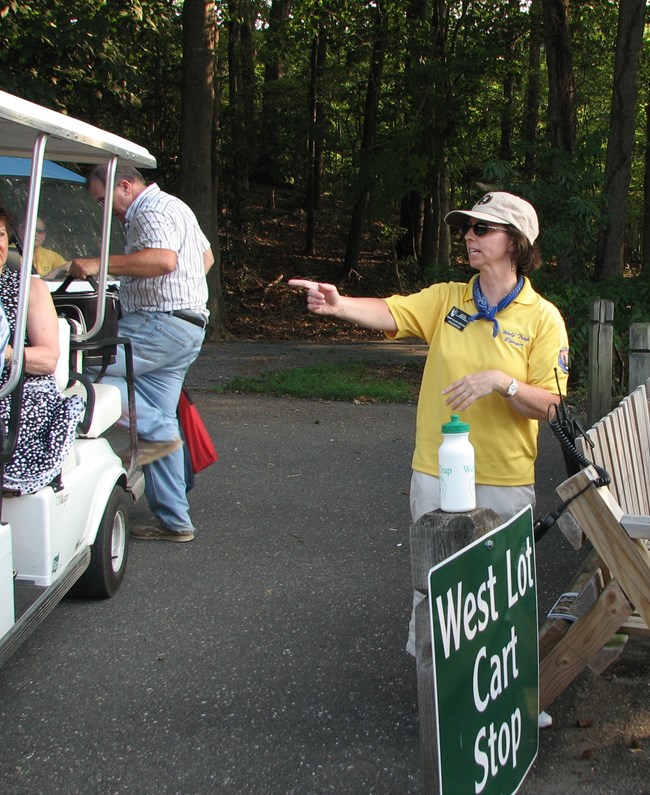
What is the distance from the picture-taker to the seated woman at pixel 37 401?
12.4ft

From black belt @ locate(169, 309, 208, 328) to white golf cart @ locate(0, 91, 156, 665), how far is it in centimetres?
37

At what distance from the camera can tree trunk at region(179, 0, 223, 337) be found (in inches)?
541

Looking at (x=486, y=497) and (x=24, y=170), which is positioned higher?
(x=24, y=170)

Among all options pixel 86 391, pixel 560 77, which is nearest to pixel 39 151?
pixel 86 391

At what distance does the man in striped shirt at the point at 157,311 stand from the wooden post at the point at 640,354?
102 inches

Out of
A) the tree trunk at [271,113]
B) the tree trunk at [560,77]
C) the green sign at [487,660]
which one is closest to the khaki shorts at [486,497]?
the green sign at [487,660]

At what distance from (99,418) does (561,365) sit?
2325 millimetres

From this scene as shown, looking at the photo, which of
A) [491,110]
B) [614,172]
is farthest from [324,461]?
[491,110]

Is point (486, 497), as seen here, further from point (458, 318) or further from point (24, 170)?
point (24, 170)

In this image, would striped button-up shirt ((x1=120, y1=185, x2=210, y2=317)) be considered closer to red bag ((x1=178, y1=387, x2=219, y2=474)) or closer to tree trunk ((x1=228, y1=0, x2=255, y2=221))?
red bag ((x1=178, y1=387, x2=219, y2=474))

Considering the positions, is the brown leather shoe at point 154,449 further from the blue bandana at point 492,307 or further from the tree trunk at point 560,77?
the tree trunk at point 560,77

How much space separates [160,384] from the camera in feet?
17.8

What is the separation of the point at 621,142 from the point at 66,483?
32.6 ft

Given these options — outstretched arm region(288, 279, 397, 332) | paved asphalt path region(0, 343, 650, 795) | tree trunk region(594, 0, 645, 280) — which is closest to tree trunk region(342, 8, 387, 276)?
tree trunk region(594, 0, 645, 280)
